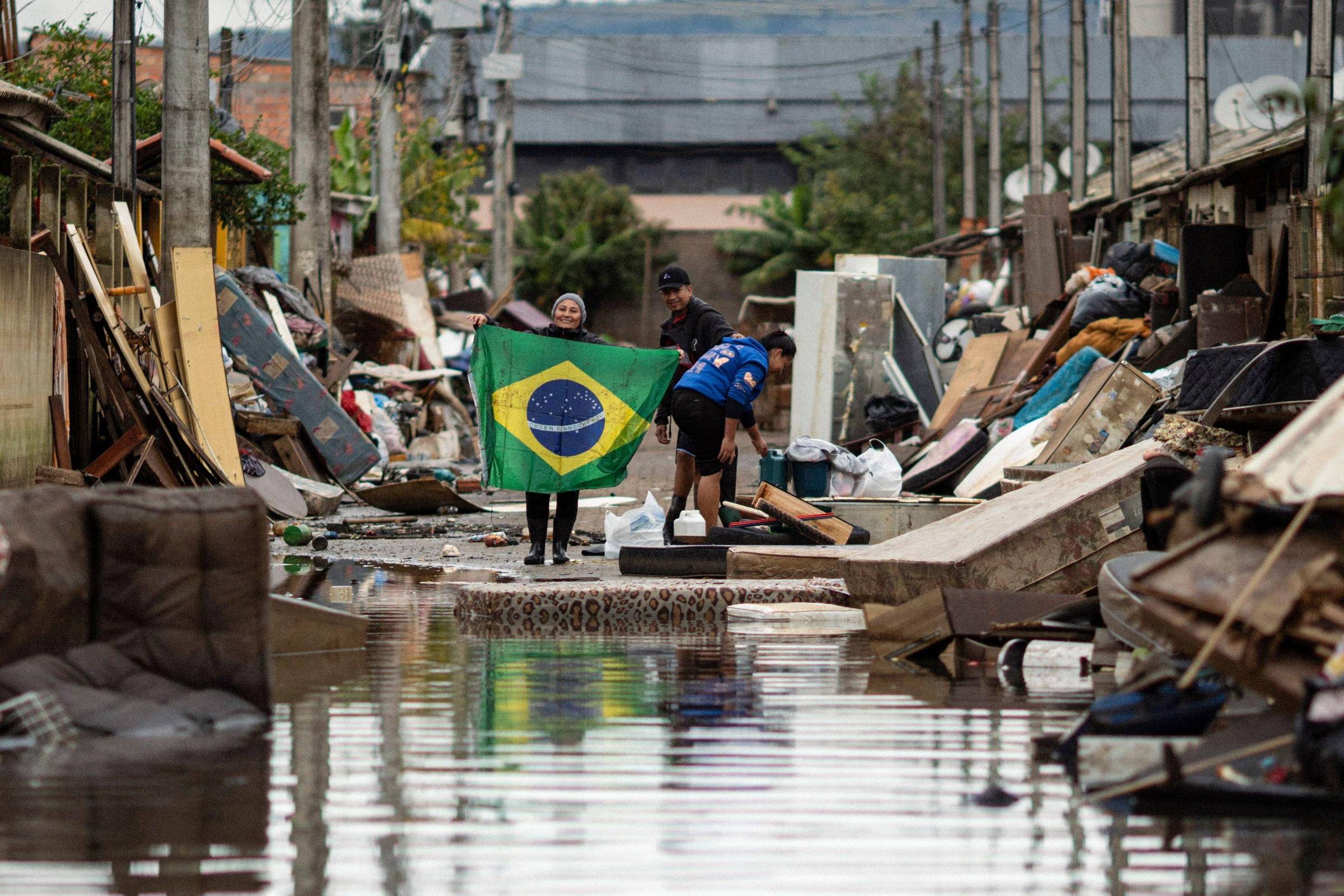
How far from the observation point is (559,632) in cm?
862

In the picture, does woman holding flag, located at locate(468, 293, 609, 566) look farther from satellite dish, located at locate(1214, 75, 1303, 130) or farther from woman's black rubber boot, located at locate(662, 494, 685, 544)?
satellite dish, located at locate(1214, 75, 1303, 130)

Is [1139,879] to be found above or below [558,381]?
below

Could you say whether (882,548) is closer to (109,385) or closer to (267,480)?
(109,385)

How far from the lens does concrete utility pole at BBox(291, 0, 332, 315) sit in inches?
954

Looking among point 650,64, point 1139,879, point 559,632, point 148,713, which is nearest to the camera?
point 1139,879

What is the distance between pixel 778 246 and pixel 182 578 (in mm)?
50176

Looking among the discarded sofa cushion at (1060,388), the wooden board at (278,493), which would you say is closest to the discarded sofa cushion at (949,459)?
the discarded sofa cushion at (1060,388)

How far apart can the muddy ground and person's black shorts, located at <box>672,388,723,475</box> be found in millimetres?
939

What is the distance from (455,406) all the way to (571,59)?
154 feet

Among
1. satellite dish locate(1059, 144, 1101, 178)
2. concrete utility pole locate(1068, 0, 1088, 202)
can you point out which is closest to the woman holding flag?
concrete utility pole locate(1068, 0, 1088, 202)

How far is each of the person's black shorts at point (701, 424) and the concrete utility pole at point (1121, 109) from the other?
17.6m

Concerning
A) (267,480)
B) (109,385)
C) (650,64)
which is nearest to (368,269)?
(267,480)

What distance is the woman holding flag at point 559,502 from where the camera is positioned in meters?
11.7

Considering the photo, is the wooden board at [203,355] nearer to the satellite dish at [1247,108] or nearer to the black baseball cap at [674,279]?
the black baseball cap at [674,279]
